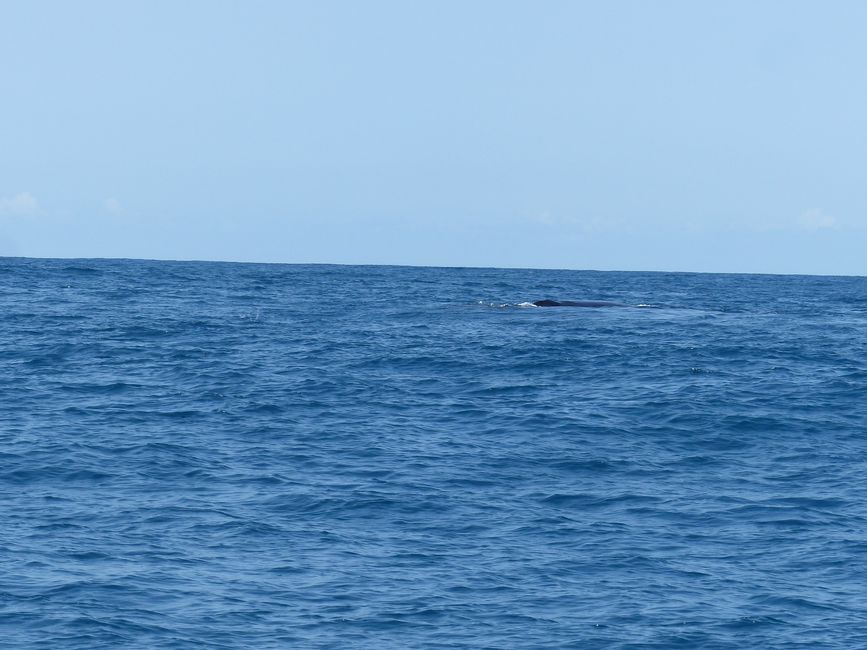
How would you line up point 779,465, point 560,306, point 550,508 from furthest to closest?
point 560,306
point 779,465
point 550,508

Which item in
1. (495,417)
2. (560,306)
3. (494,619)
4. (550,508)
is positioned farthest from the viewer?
(560,306)

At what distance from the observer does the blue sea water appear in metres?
19.4

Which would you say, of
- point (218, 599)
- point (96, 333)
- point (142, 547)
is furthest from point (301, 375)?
point (218, 599)

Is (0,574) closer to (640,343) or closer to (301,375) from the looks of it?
(301,375)

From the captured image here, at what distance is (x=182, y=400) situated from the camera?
38312mm

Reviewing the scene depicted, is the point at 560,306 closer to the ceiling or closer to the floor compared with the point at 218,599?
closer to the ceiling

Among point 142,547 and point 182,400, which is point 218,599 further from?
point 182,400

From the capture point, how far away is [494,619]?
63.7 feet

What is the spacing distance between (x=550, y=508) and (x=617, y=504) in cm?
157

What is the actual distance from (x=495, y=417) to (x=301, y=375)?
1008 cm

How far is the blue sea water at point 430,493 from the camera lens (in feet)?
63.7

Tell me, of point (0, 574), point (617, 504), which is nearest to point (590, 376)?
point (617, 504)

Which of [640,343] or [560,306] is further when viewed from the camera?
[560,306]

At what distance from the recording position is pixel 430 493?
88.4ft
